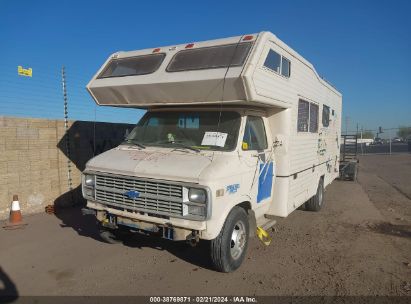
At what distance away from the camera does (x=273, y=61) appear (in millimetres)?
5426

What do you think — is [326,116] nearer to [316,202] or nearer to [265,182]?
[316,202]

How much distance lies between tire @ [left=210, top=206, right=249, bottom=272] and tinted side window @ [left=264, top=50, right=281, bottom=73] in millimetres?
2163

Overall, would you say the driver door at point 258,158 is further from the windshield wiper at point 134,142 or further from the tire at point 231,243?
the windshield wiper at point 134,142

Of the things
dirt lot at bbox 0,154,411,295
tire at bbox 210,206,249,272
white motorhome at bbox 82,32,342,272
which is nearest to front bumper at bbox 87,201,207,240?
white motorhome at bbox 82,32,342,272

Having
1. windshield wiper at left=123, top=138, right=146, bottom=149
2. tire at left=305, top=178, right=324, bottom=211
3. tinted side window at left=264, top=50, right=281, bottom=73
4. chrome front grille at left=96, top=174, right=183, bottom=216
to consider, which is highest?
tinted side window at left=264, top=50, right=281, bottom=73

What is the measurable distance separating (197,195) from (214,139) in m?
1.06

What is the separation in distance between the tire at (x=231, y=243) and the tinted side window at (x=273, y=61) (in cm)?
216

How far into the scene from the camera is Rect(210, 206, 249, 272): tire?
4605 millimetres

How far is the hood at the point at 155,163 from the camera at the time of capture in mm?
4426

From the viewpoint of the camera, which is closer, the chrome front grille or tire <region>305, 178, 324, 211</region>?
the chrome front grille

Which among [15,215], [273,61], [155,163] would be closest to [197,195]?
[155,163]

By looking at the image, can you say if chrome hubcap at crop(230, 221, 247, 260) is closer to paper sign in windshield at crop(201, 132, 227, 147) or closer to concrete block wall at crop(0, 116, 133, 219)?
paper sign in windshield at crop(201, 132, 227, 147)

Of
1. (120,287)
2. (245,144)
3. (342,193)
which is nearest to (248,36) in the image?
(245,144)

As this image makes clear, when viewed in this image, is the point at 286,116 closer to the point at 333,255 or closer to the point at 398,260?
the point at 333,255
